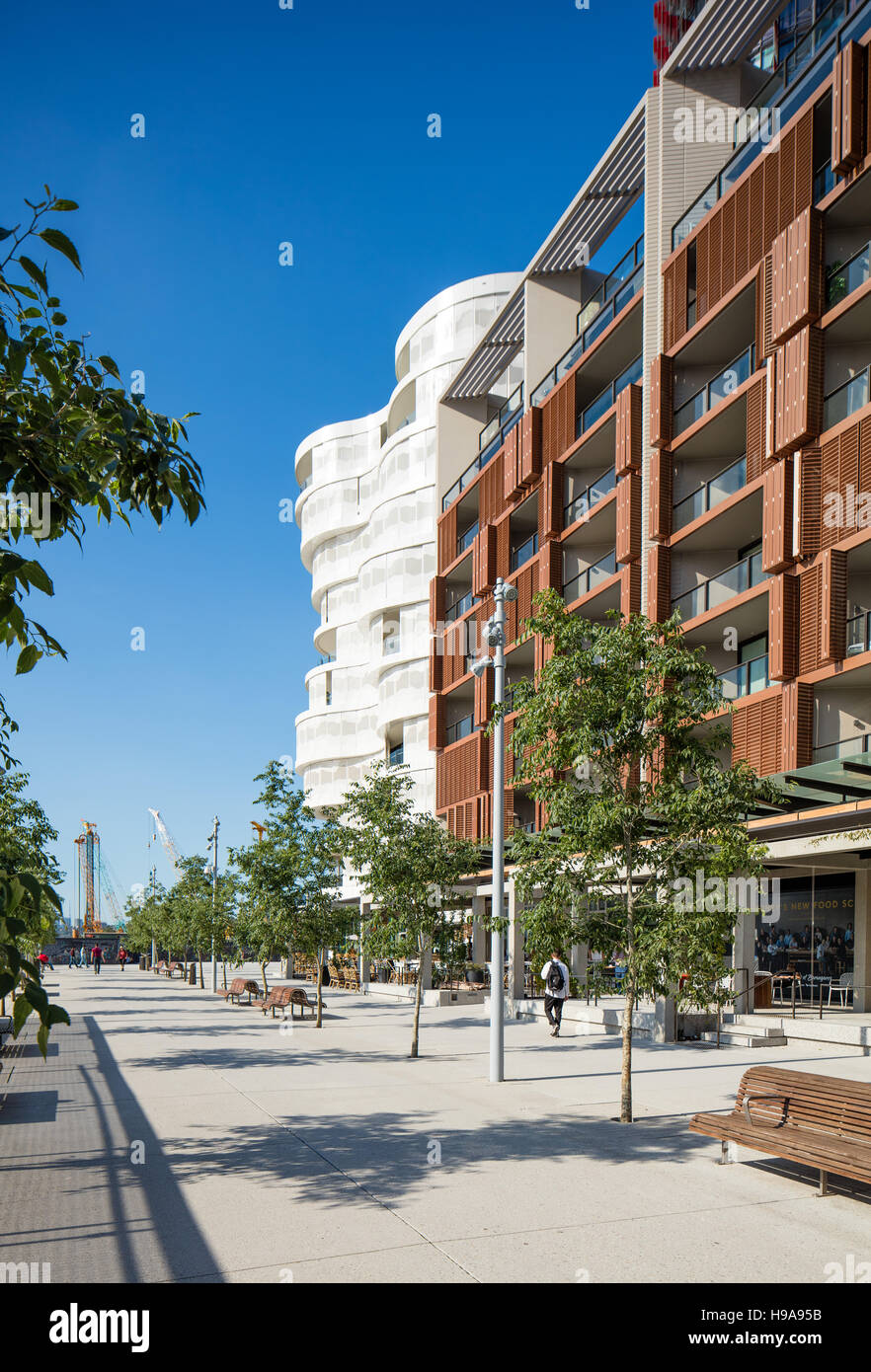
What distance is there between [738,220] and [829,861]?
14.7 meters

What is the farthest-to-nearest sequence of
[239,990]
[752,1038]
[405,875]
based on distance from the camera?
[239,990], [752,1038], [405,875]

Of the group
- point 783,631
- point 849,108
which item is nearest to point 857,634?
point 783,631

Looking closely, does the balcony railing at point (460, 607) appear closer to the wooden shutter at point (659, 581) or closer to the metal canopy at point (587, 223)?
the metal canopy at point (587, 223)

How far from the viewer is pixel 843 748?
21469 mm

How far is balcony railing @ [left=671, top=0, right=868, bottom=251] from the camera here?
75.4 ft

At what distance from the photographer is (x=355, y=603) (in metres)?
70.1

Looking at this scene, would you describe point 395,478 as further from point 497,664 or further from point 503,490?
point 497,664

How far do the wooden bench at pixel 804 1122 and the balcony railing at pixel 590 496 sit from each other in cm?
2370

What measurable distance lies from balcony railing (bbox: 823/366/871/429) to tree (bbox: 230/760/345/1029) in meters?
14.2

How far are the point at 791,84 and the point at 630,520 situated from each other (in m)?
10.6

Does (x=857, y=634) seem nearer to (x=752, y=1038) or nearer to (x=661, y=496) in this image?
(x=752, y=1038)

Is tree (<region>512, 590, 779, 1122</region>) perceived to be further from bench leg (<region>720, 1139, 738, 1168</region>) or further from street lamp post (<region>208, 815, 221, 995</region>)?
street lamp post (<region>208, 815, 221, 995</region>)
